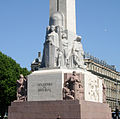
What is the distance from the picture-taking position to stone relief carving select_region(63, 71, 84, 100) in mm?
20781

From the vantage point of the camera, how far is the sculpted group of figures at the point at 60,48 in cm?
2297

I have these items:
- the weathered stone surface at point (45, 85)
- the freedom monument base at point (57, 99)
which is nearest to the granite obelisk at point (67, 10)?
the freedom monument base at point (57, 99)

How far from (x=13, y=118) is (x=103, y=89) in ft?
25.8

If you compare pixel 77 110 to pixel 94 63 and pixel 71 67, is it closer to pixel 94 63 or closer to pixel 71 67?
pixel 71 67

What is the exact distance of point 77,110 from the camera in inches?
792

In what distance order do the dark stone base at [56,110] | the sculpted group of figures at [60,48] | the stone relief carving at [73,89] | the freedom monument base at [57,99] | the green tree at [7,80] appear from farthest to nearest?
the green tree at [7,80] → the sculpted group of figures at [60,48] → the stone relief carving at [73,89] → the freedom monument base at [57,99] → the dark stone base at [56,110]

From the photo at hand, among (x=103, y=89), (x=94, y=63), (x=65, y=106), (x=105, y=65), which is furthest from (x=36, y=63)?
(x=65, y=106)

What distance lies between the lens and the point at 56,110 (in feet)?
68.0

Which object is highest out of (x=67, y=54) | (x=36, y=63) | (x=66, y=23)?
(x=36, y=63)

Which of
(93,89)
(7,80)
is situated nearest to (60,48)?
(93,89)

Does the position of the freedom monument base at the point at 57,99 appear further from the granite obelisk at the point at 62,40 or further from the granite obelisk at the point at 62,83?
the granite obelisk at the point at 62,40

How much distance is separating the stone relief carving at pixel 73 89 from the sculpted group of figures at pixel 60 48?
174 centimetres

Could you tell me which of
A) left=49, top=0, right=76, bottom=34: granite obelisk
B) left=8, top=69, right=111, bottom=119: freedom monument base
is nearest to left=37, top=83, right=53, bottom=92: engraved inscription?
left=8, top=69, right=111, bottom=119: freedom monument base

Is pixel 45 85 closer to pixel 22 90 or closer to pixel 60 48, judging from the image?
pixel 22 90
